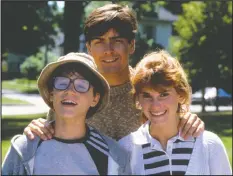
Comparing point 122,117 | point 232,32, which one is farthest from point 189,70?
point 122,117

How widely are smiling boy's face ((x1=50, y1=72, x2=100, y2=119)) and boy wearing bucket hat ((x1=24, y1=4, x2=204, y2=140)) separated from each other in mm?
649

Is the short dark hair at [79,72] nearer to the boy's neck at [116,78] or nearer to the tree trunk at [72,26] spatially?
the boy's neck at [116,78]

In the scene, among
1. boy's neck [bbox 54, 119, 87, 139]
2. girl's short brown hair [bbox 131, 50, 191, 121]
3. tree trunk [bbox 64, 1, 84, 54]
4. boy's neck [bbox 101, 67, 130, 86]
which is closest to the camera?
boy's neck [bbox 54, 119, 87, 139]

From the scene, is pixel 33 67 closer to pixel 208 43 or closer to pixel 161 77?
pixel 208 43

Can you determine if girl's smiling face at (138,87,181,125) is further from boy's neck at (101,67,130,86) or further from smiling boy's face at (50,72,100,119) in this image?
boy's neck at (101,67,130,86)

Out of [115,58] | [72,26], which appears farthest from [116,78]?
[72,26]

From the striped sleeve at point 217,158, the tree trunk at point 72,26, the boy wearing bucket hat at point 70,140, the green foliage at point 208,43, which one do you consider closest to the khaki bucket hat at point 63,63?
the boy wearing bucket hat at point 70,140

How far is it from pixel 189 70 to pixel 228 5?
3558mm

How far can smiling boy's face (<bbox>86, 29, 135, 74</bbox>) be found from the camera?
12.4 ft

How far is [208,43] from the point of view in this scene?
2053 centimetres

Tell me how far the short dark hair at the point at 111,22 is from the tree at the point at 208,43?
665 inches

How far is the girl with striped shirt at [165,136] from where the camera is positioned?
9.67ft

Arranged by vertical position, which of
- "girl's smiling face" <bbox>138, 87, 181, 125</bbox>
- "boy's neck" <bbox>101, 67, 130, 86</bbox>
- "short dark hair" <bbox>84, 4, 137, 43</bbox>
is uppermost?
"short dark hair" <bbox>84, 4, 137, 43</bbox>

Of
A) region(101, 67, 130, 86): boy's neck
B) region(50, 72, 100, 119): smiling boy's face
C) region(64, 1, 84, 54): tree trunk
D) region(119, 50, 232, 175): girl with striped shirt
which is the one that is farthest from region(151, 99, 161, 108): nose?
region(64, 1, 84, 54): tree trunk
